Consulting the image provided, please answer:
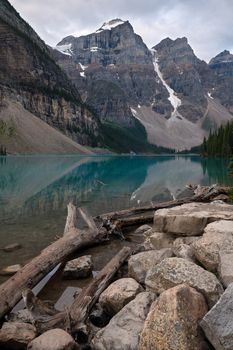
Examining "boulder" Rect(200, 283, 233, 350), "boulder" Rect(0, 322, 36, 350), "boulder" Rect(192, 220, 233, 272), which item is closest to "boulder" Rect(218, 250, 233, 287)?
"boulder" Rect(192, 220, 233, 272)

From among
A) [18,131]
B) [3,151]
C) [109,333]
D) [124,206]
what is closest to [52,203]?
[124,206]

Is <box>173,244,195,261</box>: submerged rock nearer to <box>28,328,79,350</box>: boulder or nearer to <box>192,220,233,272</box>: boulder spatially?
<box>192,220,233,272</box>: boulder

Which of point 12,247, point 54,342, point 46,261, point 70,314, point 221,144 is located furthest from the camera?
point 221,144

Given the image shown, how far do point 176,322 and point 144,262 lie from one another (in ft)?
15.8

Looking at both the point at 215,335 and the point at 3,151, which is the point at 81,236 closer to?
the point at 215,335

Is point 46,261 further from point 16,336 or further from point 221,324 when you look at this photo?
point 221,324

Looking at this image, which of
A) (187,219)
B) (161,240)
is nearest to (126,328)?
(161,240)

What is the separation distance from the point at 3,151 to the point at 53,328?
168m

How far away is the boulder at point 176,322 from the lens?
297 inches

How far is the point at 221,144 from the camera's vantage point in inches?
6048

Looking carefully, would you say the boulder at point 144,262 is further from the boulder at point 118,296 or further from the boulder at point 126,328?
the boulder at point 126,328

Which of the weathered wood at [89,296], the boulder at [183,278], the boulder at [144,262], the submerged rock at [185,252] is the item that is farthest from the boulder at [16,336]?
the submerged rock at [185,252]

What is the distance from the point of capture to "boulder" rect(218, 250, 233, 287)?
933cm

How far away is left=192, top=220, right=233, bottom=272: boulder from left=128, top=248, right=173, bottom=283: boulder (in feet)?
4.57
